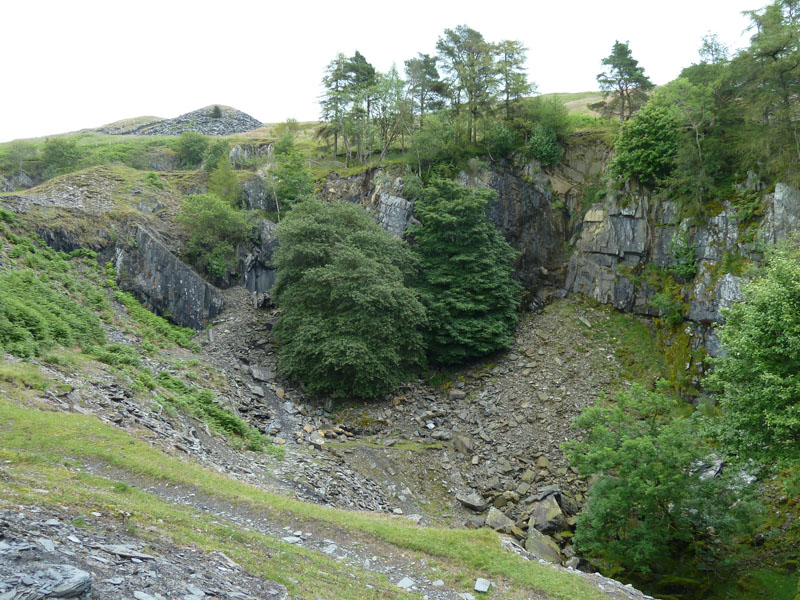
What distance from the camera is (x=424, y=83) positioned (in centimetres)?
4784

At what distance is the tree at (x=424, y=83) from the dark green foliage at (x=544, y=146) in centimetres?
1150

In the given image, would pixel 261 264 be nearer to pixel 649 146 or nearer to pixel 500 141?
pixel 500 141

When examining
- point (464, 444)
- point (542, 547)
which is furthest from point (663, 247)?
point (542, 547)

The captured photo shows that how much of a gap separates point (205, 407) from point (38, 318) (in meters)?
8.13

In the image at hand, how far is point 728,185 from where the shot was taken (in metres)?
28.6

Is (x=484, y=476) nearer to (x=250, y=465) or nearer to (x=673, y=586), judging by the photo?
(x=673, y=586)

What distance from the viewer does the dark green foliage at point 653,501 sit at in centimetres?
1627

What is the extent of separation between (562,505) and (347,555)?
45.8 feet

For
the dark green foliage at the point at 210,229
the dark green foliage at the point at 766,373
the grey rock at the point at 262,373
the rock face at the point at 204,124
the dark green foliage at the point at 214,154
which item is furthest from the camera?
the rock face at the point at 204,124

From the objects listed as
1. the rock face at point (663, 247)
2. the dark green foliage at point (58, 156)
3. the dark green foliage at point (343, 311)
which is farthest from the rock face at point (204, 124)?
the rock face at point (663, 247)

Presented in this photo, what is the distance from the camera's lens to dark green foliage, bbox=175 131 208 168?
191 feet

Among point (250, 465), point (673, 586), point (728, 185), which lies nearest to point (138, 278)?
point (250, 465)

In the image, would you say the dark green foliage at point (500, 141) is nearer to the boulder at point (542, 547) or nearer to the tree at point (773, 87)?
the tree at point (773, 87)

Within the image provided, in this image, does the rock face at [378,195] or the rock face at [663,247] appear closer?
the rock face at [663,247]
